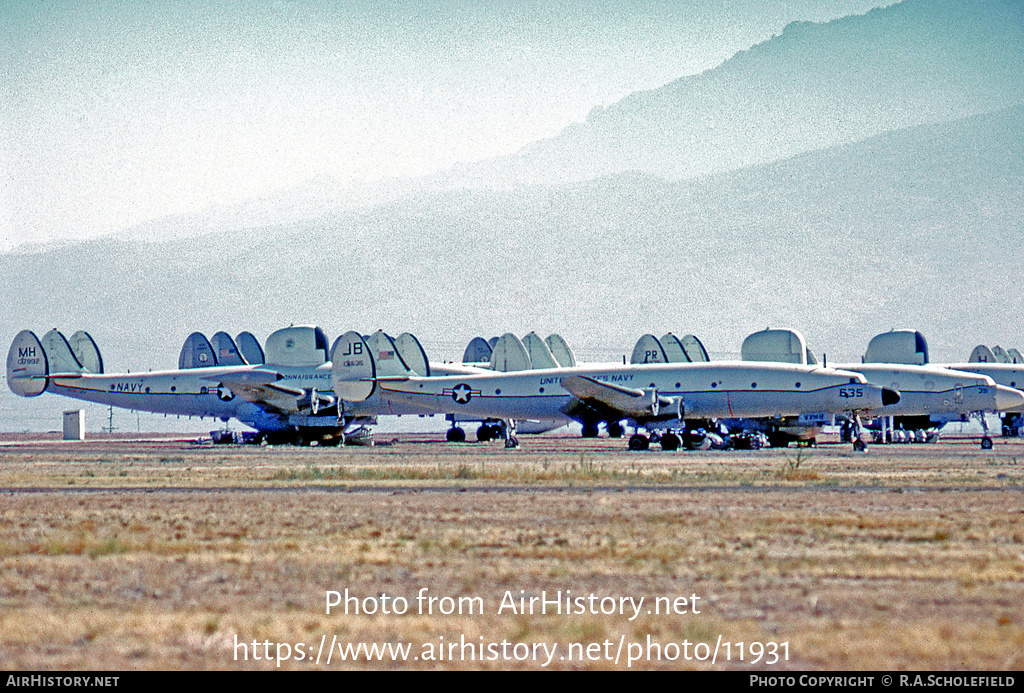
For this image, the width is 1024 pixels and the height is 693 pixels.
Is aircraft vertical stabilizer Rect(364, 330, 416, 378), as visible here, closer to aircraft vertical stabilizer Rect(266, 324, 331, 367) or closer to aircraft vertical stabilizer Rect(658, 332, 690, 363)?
aircraft vertical stabilizer Rect(266, 324, 331, 367)

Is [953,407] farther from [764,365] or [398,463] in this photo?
[398,463]

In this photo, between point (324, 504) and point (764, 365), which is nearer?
point (324, 504)

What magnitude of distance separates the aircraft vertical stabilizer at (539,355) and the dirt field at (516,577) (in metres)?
52.6

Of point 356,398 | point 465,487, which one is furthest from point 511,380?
point 465,487

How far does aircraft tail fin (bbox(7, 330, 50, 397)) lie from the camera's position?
9800cm

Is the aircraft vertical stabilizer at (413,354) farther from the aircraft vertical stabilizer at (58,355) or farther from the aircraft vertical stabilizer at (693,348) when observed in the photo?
the aircraft vertical stabilizer at (693,348)

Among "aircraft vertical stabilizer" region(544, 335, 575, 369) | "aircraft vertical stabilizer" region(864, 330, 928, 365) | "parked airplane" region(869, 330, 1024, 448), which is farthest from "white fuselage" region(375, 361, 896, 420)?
"parked airplane" region(869, 330, 1024, 448)

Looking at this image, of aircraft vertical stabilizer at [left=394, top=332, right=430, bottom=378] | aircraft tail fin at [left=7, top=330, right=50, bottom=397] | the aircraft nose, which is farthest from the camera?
aircraft tail fin at [left=7, top=330, right=50, bottom=397]

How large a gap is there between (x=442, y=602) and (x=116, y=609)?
3912 mm

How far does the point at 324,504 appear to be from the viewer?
32656 mm

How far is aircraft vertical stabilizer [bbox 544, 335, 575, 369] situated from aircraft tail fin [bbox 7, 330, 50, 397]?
3725 cm

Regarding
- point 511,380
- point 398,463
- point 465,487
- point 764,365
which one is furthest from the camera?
point 511,380

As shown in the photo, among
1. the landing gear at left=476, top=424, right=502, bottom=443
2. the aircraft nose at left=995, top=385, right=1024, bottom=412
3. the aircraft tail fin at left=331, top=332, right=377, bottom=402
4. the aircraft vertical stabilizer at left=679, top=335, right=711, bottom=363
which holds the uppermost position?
the aircraft vertical stabilizer at left=679, top=335, right=711, bottom=363
